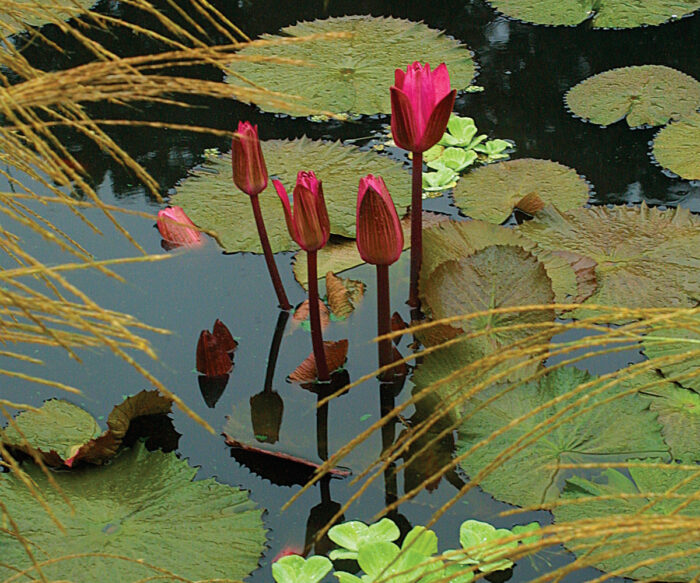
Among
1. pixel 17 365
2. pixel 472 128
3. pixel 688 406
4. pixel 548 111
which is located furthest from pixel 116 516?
pixel 548 111

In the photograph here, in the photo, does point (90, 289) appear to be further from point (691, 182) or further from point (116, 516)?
point (691, 182)

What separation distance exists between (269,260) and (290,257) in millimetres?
194

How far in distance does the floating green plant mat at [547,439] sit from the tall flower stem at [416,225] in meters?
0.28

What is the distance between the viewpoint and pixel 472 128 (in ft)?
7.27

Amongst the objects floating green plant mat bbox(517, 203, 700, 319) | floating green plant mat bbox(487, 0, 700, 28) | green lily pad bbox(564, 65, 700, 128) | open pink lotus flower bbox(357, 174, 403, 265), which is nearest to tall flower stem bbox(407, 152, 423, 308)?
open pink lotus flower bbox(357, 174, 403, 265)

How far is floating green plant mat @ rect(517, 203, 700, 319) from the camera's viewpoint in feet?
5.36

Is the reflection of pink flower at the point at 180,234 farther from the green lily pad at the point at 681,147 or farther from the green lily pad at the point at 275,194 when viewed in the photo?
the green lily pad at the point at 681,147

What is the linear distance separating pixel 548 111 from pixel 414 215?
3.18 feet

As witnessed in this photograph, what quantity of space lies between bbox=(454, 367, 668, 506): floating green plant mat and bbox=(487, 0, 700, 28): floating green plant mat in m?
1.73

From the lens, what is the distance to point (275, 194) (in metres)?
2.04

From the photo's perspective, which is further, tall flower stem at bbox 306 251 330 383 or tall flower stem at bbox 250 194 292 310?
tall flower stem at bbox 250 194 292 310

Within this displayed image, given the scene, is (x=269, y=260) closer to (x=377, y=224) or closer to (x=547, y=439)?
(x=377, y=224)

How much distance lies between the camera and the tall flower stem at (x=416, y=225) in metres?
1.54

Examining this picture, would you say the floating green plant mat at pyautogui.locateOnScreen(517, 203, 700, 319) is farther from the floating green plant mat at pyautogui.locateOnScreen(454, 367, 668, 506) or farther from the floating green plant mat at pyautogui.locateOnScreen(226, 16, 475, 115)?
the floating green plant mat at pyautogui.locateOnScreen(226, 16, 475, 115)
